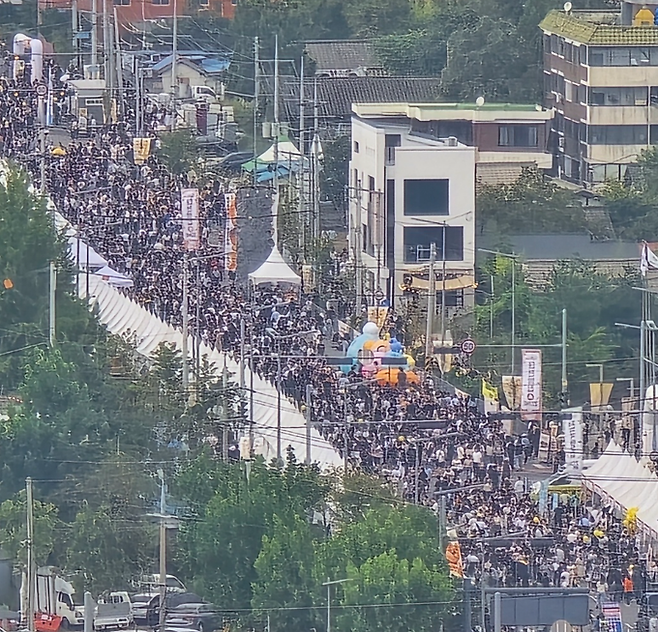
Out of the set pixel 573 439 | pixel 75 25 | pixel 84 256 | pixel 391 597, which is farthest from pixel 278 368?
pixel 75 25

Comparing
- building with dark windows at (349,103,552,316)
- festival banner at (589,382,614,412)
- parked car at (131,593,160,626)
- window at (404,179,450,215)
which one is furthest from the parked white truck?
window at (404,179,450,215)

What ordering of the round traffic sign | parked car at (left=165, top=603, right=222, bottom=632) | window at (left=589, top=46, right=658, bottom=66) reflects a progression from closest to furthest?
parked car at (left=165, top=603, right=222, bottom=632), the round traffic sign, window at (left=589, top=46, right=658, bottom=66)

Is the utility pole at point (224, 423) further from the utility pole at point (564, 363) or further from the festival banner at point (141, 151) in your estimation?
the festival banner at point (141, 151)

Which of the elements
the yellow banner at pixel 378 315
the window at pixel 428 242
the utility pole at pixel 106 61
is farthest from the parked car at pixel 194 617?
the utility pole at pixel 106 61

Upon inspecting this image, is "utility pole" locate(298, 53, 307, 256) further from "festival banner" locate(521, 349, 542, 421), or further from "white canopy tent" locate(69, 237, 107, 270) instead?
"festival banner" locate(521, 349, 542, 421)

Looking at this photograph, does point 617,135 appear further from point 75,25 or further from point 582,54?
point 75,25
